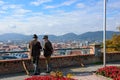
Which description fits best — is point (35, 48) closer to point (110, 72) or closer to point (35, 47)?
point (35, 47)

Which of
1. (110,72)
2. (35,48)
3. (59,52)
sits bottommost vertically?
(110,72)

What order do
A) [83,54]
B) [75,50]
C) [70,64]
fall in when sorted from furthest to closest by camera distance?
1. [75,50]
2. [83,54]
3. [70,64]

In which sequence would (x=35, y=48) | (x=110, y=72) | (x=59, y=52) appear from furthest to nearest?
(x=59, y=52) < (x=35, y=48) < (x=110, y=72)

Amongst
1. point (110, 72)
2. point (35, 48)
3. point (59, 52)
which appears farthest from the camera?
point (59, 52)

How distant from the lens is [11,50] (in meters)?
18.1

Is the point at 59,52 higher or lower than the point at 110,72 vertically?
higher

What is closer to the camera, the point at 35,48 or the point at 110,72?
the point at 110,72

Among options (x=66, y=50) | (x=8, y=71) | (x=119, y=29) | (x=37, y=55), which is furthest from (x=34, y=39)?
(x=119, y=29)

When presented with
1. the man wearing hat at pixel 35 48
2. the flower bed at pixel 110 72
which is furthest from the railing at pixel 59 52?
the flower bed at pixel 110 72

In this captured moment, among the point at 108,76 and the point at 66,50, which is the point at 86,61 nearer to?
the point at 66,50

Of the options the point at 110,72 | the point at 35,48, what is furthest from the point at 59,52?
the point at 110,72

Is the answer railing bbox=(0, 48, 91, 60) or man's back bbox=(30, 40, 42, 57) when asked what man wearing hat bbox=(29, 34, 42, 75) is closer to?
man's back bbox=(30, 40, 42, 57)

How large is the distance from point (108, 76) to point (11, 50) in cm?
642

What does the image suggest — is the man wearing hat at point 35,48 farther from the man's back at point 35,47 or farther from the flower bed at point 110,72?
→ the flower bed at point 110,72
